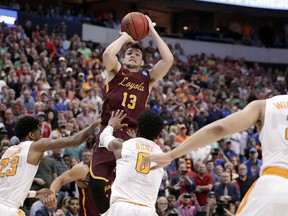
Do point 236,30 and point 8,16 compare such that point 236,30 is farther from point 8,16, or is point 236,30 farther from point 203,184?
point 203,184

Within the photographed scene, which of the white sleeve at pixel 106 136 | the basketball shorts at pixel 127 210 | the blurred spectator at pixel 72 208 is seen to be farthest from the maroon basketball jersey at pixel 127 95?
the blurred spectator at pixel 72 208

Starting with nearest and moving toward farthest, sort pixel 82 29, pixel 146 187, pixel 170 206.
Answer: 1. pixel 146 187
2. pixel 170 206
3. pixel 82 29

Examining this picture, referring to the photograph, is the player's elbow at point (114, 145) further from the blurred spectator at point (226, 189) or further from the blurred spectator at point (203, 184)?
the blurred spectator at point (203, 184)

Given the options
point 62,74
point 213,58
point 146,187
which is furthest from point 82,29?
point 146,187

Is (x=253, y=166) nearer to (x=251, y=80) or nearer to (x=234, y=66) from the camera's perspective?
(x=251, y=80)

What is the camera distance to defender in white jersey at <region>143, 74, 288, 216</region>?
404cm

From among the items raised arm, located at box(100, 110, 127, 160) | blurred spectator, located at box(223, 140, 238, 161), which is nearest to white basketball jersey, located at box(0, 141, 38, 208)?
raised arm, located at box(100, 110, 127, 160)

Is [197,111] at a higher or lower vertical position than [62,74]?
lower

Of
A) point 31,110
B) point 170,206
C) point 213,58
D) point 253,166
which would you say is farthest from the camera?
point 213,58

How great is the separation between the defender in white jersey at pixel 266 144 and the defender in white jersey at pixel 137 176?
56.9 inches

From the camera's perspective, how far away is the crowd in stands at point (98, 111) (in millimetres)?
12047

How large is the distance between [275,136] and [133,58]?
11.0 ft

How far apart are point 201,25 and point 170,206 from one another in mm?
22994

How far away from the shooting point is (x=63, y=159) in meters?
12.2
